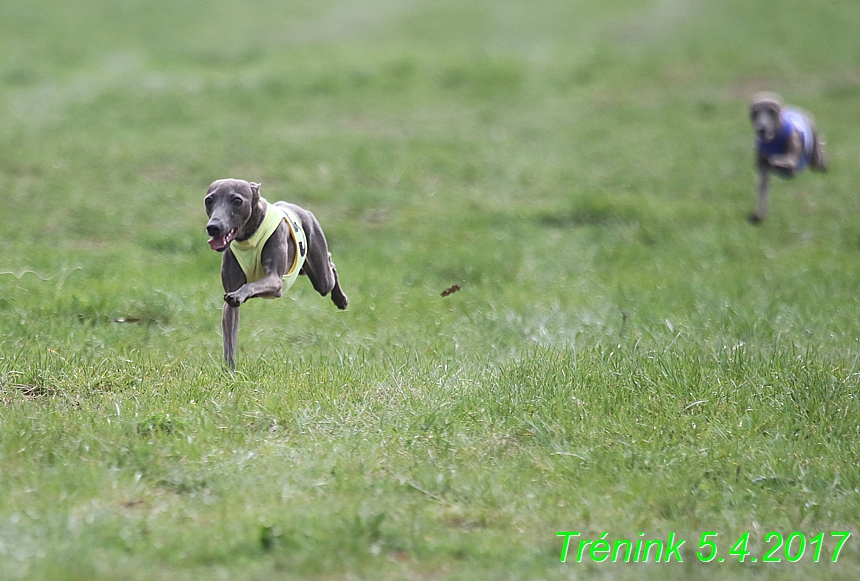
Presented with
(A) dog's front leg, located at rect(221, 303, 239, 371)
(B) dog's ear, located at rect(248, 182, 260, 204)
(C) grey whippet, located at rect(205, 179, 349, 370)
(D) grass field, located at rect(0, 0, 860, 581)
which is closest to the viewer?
(D) grass field, located at rect(0, 0, 860, 581)

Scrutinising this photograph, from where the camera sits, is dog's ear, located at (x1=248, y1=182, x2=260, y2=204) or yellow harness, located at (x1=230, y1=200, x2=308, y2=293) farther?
yellow harness, located at (x1=230, y1=200, x2=308, y2=293)

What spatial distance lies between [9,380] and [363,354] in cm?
214

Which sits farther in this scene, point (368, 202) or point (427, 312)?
point (368, 202)

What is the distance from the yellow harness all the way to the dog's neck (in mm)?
19

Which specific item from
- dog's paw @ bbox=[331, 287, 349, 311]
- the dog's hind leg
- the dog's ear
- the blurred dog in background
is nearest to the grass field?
dog's paw @ bbox=[331, 287, 349, 311]

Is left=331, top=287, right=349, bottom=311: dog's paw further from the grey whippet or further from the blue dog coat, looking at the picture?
the blue dog coat

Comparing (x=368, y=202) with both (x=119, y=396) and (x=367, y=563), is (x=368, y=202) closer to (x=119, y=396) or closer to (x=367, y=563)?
(x=119, y=396)

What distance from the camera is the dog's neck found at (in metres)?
5.65

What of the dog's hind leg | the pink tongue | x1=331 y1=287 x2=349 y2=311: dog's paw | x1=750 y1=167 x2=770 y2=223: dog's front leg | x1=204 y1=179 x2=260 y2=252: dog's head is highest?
x1=204 y1=179 x2=260 y2=252: dog's head

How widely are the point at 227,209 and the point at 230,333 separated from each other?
1004mm

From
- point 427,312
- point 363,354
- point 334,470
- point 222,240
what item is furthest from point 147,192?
point 334,470

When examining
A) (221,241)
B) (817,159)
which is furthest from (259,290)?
(817,159)

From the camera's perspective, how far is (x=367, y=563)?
4.06m

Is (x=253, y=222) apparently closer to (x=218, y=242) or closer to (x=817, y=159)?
(x=218, y=242)
